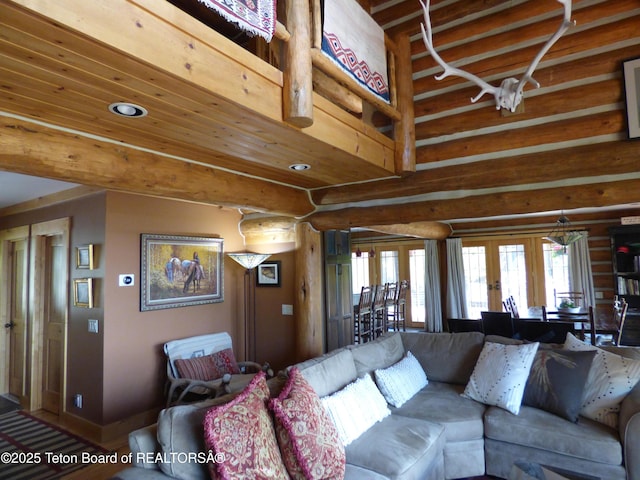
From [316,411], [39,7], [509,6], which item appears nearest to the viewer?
[39,7]

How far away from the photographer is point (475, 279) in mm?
7840

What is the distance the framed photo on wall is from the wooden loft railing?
63.7 inches

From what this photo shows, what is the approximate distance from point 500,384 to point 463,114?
2344mm

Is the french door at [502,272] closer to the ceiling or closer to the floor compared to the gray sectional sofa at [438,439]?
closer to the ceiling


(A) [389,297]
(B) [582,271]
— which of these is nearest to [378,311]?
(A) [389,297]

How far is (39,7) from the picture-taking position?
126cm

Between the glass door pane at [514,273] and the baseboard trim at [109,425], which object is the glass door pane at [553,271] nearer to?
the glass door pane at [514,273]

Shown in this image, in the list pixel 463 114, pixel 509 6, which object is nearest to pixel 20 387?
pixel 463 114

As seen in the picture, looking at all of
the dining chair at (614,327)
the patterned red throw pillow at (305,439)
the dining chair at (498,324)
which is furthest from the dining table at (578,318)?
the patterned red throw pillow at (305,439)

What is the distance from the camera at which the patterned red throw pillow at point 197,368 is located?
3736 millimetres

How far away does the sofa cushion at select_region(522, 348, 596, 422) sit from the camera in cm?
A: 271

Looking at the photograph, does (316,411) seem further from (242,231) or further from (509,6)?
(509,6)

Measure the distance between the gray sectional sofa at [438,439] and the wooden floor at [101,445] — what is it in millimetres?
Result: 1365

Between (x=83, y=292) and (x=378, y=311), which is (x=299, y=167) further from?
(x=378, y=311)
